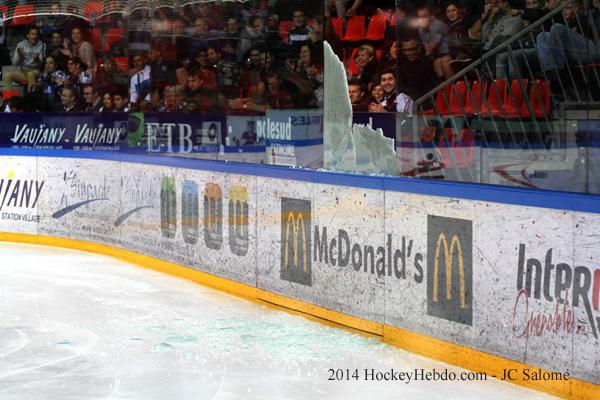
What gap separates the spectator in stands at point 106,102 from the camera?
12.3 m

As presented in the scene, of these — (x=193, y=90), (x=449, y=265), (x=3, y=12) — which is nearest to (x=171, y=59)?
(x=193, y=90)

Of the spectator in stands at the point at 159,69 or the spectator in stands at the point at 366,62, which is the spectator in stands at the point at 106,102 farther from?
the spectator in stands at the point at 366,62

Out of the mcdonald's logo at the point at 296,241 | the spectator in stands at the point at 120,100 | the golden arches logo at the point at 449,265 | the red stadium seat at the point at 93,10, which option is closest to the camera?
the golden arches logo at the point at 449,265

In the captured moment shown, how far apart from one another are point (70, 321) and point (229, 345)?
137 centimetres

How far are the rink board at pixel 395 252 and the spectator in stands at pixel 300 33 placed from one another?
103 centimetres

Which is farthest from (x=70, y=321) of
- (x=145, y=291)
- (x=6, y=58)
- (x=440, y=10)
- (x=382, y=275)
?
(x=6, y=58)

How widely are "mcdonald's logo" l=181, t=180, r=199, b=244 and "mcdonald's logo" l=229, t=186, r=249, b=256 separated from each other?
2.34 ft

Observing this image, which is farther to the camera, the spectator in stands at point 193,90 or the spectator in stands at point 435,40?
the spectator in stands at point 193,90

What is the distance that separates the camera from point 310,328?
22.7 ft

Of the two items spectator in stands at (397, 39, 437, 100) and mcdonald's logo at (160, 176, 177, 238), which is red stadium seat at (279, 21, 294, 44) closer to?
spectator in stands at (397, 39, 437, 100)

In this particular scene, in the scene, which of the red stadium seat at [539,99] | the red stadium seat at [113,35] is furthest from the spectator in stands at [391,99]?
the red stadium seat at [113,35]

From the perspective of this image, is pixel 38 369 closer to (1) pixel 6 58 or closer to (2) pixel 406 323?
(2) pixel 406 323

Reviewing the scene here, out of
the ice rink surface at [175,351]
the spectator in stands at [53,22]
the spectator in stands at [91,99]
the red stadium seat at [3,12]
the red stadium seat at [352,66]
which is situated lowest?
the ice rink surface at [175,351]

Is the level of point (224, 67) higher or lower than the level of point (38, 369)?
higher
